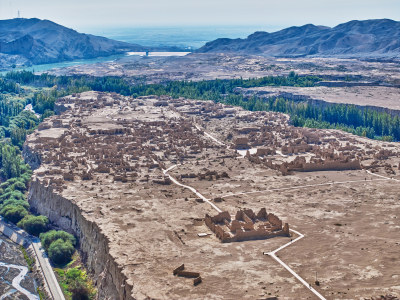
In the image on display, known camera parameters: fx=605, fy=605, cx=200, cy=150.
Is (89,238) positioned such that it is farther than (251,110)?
No

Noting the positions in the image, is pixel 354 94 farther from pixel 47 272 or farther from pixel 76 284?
pixel 76 284

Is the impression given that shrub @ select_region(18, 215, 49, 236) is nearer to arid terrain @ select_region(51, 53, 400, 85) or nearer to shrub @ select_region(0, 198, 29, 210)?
shrub @ select_region(0, 198, 29, 210)

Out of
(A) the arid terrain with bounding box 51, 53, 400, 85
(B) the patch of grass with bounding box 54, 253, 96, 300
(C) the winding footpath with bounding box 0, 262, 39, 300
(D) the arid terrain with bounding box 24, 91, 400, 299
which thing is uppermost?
(A) the arid terrain with bounding box 51, 53, 400, 85

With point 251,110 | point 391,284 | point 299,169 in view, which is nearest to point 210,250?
point 391,284

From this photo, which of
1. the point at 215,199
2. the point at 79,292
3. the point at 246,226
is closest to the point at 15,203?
the point at 79,292

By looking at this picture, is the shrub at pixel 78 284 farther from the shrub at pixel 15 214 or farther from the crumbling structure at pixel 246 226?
the shrub at pixel 15 214

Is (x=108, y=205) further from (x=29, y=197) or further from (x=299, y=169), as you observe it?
(x=299, y=169)

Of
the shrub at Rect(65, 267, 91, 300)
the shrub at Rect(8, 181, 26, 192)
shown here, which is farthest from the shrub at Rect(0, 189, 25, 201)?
the shrub at Rect(65, 267, 91, 300)
